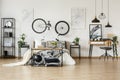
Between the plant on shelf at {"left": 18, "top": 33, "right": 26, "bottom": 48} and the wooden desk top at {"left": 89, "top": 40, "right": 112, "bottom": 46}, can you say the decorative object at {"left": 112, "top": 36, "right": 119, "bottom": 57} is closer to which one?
the wooden desk top at {"left": 89, "top": 40, "right": 112, "bottom": 46}

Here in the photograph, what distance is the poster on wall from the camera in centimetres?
1173

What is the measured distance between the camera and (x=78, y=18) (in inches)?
463

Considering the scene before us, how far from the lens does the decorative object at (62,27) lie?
464 inches

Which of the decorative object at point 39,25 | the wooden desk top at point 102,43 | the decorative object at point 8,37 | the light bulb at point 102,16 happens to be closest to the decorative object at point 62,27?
the decorative object at point 39,25

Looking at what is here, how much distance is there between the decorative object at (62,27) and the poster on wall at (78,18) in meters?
0.29

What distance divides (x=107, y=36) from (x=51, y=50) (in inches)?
136

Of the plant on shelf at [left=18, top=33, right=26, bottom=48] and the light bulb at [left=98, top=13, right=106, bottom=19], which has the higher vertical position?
the light bulb at [left=98, top=13, right=106, bottom=19]

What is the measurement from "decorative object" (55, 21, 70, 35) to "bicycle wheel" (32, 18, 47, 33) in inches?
22.3

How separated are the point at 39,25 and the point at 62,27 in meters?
1.06

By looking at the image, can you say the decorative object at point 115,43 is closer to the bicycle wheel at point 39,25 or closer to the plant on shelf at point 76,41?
the plant on shelf at point 76,41

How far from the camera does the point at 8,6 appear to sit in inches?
465

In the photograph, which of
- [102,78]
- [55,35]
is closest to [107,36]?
[55,35]

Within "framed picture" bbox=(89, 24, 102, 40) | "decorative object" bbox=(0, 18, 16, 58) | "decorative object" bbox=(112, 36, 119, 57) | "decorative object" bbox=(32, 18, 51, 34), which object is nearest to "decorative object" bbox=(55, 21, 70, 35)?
"decorative object" bbox=(32, 18, 51, 34)

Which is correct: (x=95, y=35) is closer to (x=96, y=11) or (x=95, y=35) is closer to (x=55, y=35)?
(x=96, y=11)
